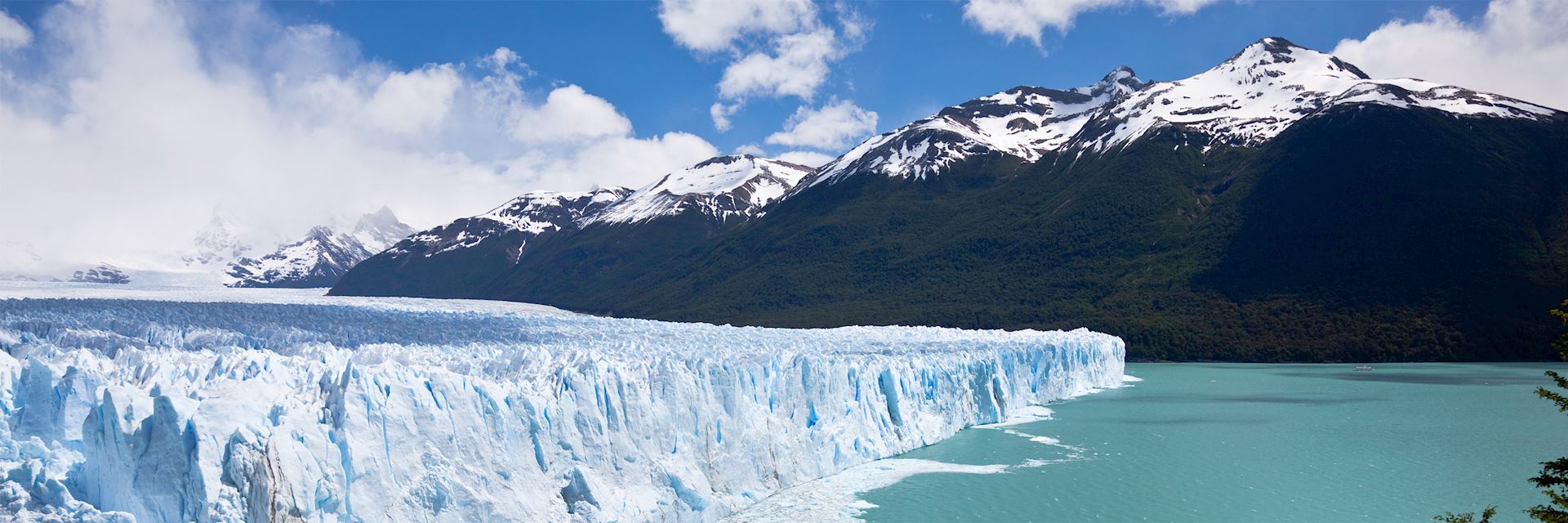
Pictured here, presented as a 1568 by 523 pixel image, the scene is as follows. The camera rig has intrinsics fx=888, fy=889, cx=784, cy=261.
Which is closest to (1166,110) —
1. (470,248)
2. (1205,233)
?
(1205,233)

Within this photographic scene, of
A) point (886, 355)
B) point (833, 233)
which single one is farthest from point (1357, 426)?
point (833, 233)

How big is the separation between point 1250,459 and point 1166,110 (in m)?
91.9

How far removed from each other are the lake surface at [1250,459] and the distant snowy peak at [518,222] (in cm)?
14233

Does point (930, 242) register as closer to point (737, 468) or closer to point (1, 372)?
point (737, 468)

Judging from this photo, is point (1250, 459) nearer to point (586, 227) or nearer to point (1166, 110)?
point (1166, 110)

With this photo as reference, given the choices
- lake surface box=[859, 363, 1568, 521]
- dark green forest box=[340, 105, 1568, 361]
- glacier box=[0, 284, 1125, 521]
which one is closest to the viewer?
glacier box=[0, 284, 1125, 521]

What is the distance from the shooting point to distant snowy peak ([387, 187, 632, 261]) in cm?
16900

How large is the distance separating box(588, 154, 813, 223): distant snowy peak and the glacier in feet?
400

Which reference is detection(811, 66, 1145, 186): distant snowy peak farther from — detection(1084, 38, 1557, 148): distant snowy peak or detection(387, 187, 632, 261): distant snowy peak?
detection(387, 187, 632, 261): distant snowy peak

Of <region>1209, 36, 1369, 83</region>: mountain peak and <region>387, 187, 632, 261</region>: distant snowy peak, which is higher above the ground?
<region>1209, 36, 1369, 83</region>: mountain peak

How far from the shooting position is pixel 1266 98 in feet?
344

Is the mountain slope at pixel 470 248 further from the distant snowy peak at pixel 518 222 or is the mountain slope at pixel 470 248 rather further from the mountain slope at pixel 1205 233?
the mountain slope at pixel 1205 233

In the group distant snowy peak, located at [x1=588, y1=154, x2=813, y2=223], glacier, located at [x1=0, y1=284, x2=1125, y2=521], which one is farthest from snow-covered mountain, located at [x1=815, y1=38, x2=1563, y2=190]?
glacier, located at [x1=0, y1=284, x2=1125, y2=521]

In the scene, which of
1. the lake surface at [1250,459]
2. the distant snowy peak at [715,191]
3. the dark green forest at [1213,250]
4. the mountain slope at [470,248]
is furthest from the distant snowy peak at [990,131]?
the lake surface at [1250,459]
